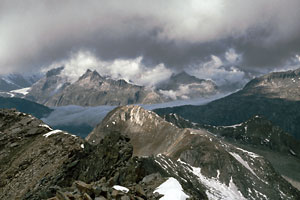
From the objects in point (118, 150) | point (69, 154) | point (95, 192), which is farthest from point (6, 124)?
point (95, 192)

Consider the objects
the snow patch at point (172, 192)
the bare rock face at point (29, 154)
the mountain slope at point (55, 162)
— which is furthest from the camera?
the bare rock face at point (29, 154)

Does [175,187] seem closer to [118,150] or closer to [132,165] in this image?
[132,165]

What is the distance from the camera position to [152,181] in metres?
39.5

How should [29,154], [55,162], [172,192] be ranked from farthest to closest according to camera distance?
[29,154]
[55,162]
[172,192]

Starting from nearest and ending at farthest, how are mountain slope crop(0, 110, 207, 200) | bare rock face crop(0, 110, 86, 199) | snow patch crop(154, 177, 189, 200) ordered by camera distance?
snow patch crop(154, 177, 189, 200)
mountain slope crop(0, 110, 207, 200)
bare rock face crop(0, 110, 86, 199)

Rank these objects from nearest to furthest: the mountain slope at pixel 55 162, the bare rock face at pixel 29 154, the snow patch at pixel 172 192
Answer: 1. the snow patch at pixel 172 192
2. the mountain slope at pixel 55 162
3. the bare rock face at pixel 29 154

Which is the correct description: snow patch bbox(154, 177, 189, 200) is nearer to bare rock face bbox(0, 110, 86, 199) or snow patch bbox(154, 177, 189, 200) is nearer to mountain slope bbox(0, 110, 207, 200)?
mountain slope bbox(0, 110, 207, 200)


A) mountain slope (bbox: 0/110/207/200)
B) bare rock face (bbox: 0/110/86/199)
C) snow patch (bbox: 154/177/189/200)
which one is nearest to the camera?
snow patch (bbox: 154/177/189/200)

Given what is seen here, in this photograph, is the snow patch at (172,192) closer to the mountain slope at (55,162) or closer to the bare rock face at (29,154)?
the mountain slope at (55,162)

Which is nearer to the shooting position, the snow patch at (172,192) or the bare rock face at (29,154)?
the snow patch at (172,192)

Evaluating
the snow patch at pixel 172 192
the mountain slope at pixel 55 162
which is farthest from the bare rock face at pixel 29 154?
the snow patch at pixel 172 192

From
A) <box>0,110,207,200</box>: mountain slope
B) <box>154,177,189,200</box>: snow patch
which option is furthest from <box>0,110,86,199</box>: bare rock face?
<box>154,177,189,200</box>: snow patch

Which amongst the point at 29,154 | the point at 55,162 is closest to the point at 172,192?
the point at 55,162

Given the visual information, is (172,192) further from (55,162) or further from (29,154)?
(29,154)
